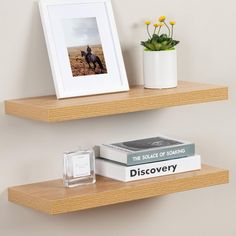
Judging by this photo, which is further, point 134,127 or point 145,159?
point 134,127

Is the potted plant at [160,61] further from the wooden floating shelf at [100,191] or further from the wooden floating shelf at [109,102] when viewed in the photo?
the wooden floating shelf at [100,191]

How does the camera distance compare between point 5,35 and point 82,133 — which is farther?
point 82,133

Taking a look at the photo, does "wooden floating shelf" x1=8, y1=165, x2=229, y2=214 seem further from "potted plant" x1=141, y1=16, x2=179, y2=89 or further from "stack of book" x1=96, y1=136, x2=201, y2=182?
"potted plant" x1=141, y1=16, x2=179, y2=89

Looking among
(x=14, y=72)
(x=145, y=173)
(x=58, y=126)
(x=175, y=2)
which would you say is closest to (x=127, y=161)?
(x=145, y=173)

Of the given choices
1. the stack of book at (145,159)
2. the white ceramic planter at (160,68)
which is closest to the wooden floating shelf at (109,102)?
the white ceramic planter at (160,68)

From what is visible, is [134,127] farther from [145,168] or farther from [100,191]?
[100,191]

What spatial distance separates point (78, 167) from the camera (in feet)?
5.52

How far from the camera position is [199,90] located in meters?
1.75

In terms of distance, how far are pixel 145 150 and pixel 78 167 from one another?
0.17 meters

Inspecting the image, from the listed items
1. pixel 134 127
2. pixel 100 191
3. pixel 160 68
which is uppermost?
pixel 160 68

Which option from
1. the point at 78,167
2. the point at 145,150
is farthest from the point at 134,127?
the point at 78,167

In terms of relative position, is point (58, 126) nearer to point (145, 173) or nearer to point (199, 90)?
point (145, 173)

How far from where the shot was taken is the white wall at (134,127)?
170 cm

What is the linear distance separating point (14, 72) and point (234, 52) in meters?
0.66
